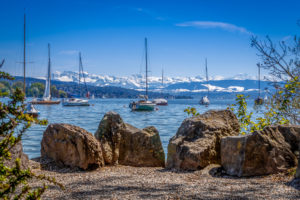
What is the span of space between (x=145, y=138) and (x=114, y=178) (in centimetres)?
235

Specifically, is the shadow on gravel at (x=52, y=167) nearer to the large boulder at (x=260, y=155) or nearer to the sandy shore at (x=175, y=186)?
the sandy shore at (x=175, y=186)

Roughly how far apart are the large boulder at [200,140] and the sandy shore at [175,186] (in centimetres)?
37

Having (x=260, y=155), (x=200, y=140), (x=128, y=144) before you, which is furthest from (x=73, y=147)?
(x=260, y=155)

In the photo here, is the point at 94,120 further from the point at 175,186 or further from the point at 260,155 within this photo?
the point at 175,186

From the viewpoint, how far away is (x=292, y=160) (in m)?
6.21

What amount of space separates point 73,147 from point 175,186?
300 cm

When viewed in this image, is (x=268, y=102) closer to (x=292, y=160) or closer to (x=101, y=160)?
(x=292, y=160)

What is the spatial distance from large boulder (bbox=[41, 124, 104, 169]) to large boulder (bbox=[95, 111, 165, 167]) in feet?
2.06

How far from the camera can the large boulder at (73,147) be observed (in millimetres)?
7301

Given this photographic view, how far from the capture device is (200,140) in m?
7.48

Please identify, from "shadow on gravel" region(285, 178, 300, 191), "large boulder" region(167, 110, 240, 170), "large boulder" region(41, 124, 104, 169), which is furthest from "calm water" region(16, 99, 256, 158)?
"shadow on gravel" region(285, 178, 300, 191)

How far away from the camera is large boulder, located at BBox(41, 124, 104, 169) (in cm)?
730

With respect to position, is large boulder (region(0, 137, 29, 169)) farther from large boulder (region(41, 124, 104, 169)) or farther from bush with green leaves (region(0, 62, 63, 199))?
bush with green leaves (region(0, 62, 63, 199))

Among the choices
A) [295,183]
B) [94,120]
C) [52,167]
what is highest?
[295,183]
